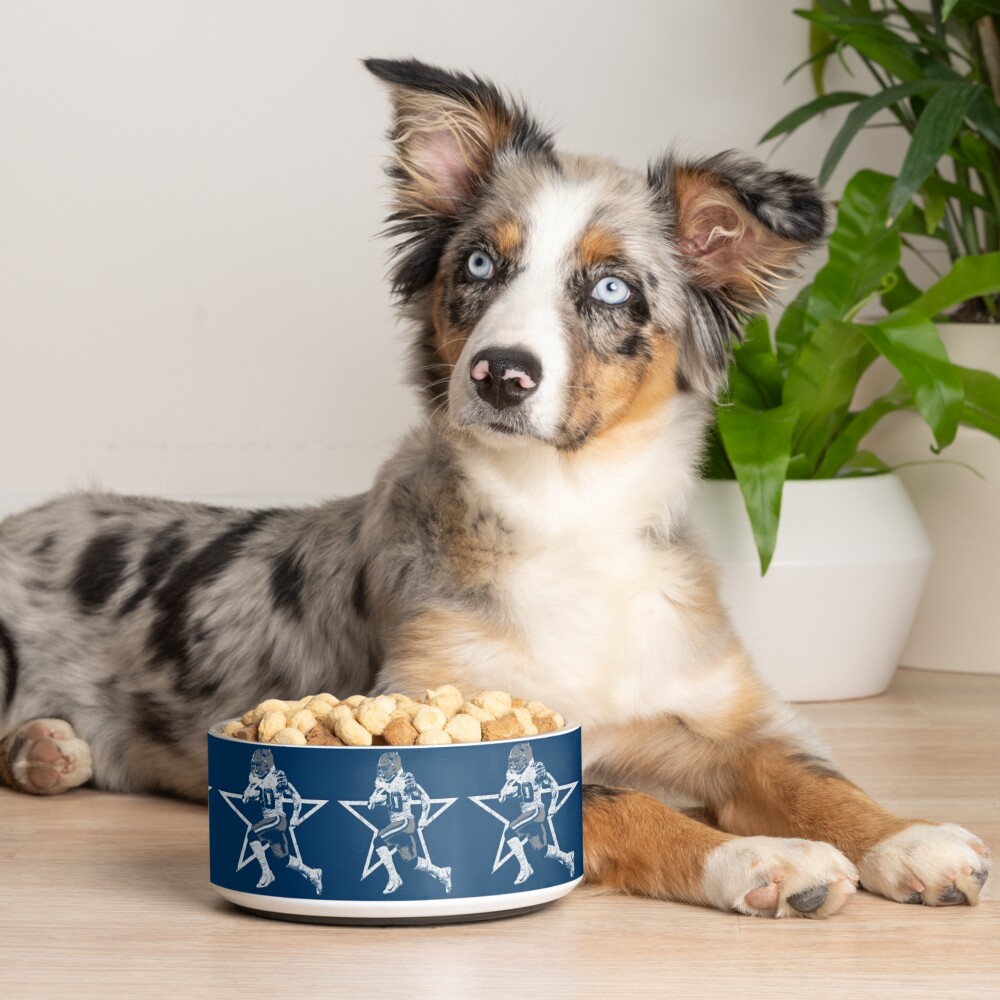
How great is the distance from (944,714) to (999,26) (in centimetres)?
191

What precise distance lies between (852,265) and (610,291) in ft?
5.14

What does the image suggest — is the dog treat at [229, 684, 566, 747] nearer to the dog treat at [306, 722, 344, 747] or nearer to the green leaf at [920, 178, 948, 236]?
the dog treat at [306, 722, 344, 747]

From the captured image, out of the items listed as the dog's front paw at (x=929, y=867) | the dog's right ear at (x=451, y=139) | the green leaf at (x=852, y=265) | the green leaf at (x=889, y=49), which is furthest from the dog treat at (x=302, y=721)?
the green leaf at (x=889, y=49)

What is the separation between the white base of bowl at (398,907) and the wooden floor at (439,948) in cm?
2

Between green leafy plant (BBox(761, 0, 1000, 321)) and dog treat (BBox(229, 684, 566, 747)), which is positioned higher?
green leafy plant (BBox(761, 0, 1000, 321))

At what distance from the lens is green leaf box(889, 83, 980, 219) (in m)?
3.68

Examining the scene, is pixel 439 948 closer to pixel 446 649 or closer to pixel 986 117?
pixel 446 649

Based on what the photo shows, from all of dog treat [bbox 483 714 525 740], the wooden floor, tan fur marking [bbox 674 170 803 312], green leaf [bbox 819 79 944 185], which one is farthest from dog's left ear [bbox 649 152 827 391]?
green leaf [bbox 819 79 944 185]

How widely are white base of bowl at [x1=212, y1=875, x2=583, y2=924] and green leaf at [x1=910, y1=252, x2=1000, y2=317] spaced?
2.34 meters

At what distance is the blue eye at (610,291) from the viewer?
7.80 feet

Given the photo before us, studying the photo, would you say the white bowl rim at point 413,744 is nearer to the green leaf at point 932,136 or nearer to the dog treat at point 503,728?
the dog treat at point 503,728

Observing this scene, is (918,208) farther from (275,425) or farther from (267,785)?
(267,785)

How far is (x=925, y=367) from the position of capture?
3465 mm

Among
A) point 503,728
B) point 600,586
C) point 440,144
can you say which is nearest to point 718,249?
point 440,144
